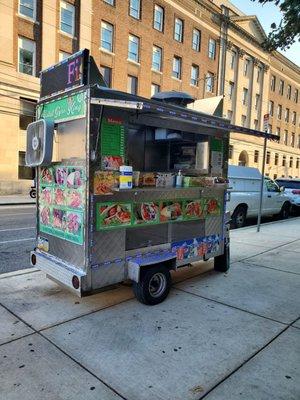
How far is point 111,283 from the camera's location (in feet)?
14.5

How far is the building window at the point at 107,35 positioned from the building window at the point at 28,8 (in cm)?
525

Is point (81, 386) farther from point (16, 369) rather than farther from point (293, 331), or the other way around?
point (293, 331)

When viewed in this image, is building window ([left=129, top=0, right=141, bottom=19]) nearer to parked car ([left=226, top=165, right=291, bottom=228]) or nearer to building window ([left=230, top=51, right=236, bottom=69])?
building window ([left=230, top=51, right=236, bottom=69])

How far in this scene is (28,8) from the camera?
21406 millimetres

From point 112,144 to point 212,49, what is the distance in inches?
1417

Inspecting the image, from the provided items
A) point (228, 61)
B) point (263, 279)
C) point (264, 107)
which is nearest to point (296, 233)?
point (263, 279)

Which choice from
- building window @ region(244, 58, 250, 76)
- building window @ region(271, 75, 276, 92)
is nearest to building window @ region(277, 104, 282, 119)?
building window @ region(271, 75, 276, 92)

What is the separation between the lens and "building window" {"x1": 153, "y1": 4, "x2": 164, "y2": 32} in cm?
2928

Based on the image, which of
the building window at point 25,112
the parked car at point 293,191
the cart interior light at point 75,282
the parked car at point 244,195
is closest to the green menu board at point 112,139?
the cart interior light at point 75,282

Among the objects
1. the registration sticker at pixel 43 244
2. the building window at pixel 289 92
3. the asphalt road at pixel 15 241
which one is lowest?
the asphalt road at pixel 15 241

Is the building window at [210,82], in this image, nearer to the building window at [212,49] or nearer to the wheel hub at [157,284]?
the building window at [212,49]

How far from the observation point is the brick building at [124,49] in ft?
69.6

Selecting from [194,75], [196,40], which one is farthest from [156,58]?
[196,40]

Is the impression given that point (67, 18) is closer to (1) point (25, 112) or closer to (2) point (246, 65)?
(1) point (25, 112)
